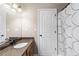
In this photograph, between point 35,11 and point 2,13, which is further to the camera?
point 35,11

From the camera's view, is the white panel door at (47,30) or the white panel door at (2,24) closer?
the white panel door at (2,24)

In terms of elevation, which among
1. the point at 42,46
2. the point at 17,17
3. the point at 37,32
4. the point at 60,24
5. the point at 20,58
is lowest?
the point at 42,46

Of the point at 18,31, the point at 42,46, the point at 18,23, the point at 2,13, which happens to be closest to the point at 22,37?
the point at 18,31

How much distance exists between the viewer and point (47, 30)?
121 inches

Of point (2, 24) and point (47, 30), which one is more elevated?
point (2, 24)

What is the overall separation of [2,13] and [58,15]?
5.31ft

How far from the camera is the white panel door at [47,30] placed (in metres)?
3.03

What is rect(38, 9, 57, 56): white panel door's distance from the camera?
9.93 feet

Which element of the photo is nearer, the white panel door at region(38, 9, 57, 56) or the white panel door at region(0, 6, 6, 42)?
the white panel door at region(0, 6, 6, 42)

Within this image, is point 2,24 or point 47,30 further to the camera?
point 47,30

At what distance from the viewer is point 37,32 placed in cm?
310

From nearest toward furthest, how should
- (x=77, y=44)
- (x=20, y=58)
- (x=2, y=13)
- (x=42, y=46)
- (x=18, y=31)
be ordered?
1. (x=20, y=58)
2. (x=77, y=44)
3. (x=2, y=13)
4. (x=18, y=31)
5. (x=42, y=46)

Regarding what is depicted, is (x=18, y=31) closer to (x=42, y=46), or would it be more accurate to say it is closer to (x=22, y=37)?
(x=22, y=37)

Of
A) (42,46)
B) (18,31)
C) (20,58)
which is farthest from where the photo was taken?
(42,46)
